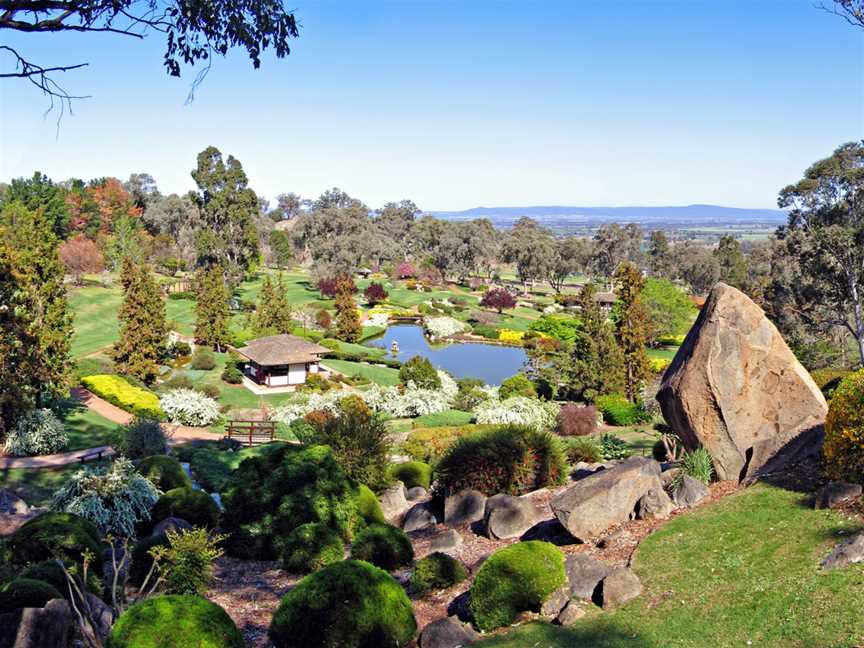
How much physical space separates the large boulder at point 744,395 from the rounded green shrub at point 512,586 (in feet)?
17.0

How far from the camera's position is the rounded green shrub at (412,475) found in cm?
1983

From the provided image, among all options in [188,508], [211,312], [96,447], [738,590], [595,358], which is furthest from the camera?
[211,312]

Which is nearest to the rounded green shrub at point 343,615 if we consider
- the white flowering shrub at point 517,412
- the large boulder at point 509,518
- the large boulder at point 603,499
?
the large boulder at point 603,499

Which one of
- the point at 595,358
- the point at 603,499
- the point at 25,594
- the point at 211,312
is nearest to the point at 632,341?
the point at 595,358

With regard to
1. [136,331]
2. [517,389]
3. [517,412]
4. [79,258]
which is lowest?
[517,389]

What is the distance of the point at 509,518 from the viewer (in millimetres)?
14008

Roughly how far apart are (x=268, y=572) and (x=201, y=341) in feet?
127

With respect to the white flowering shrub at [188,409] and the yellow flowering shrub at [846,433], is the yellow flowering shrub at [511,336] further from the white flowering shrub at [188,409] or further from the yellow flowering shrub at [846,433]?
the yellow flowering shrub at [846,433]

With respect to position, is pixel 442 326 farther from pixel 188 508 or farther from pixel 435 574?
pixel 435 574

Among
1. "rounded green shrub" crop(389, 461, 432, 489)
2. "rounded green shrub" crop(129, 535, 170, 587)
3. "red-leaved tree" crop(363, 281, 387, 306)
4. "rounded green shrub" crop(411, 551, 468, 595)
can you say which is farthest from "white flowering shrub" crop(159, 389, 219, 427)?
"red-leaved tree" crop(363, 281, 387, 306)

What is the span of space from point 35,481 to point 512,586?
19.5 m

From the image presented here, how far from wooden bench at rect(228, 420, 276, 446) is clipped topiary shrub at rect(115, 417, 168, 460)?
4.32 metres

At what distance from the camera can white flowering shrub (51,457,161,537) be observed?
51.5 ft

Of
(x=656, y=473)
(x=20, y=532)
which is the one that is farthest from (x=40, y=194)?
(x=656, y=473)
